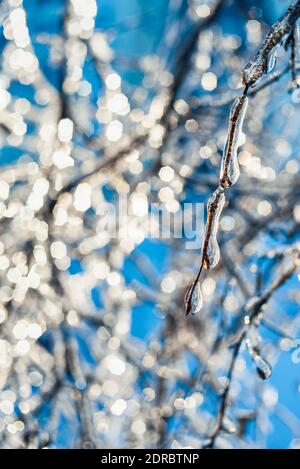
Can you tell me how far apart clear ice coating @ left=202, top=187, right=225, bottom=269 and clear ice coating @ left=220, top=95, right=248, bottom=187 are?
0.08 feet

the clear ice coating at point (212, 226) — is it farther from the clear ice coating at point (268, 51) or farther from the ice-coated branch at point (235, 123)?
the clear ice coating at point (268, 51)

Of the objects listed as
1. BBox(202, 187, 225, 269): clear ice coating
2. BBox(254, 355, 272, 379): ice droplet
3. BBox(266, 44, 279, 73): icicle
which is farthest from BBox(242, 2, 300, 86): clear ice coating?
BBox(254, 355, 272, 379): ice droplet

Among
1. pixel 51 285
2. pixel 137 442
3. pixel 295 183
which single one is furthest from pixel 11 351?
pixel 295 183

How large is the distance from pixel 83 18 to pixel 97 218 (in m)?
0.94

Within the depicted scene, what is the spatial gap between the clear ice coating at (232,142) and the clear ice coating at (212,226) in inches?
0.9

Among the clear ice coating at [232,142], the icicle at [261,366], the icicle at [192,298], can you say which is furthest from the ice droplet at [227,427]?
the clear ice coating at [232,142]

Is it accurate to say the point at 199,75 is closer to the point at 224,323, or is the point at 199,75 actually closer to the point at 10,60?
the point at 10,60

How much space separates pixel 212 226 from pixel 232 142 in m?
0.14

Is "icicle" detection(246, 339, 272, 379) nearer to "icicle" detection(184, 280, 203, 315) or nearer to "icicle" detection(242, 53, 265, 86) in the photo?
"icicle" detection(184, 280, 203, 315)

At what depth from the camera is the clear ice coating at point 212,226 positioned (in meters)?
0.82

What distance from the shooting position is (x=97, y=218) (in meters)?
2.62

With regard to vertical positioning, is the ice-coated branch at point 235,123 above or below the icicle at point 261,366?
above

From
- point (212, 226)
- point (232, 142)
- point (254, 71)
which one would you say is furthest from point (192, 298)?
point (254, 71)

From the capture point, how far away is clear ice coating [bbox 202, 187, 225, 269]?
2.69 feet
